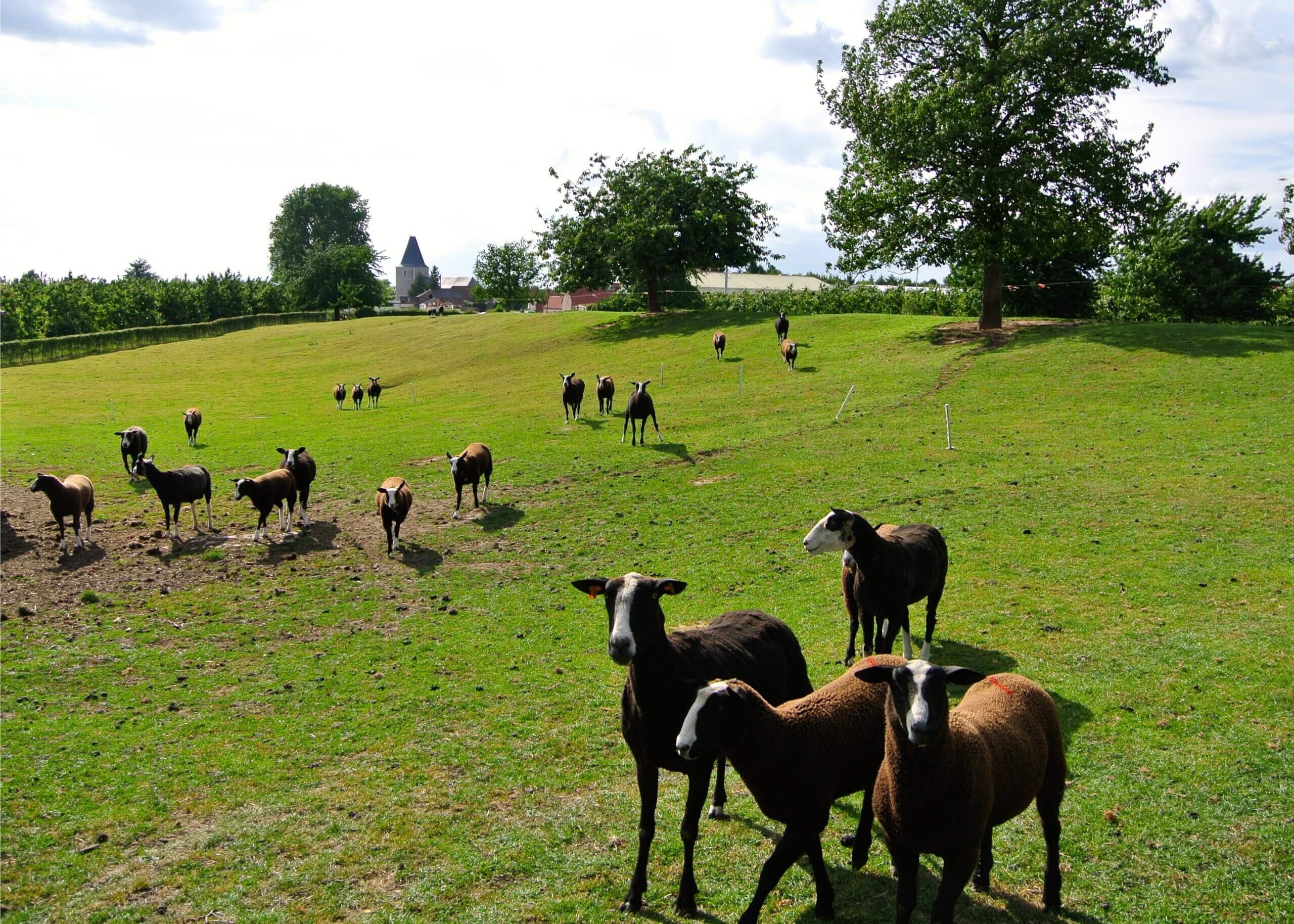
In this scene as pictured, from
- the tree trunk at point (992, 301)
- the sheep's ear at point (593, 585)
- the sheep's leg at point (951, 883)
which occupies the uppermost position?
the tree trunk at point (992, 301)

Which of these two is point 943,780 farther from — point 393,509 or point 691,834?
point 393,509

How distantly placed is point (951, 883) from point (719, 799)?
269cm

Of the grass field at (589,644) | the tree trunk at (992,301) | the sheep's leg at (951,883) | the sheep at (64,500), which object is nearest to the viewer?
the sheep's leg at (951,883)

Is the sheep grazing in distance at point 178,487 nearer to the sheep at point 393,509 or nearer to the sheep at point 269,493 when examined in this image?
the sheep at point 269,493

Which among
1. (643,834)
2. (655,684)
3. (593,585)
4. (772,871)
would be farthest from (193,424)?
(772,871)

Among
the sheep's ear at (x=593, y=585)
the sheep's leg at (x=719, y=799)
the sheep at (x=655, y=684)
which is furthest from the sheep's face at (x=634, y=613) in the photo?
the sheep's leg at (x=719, y=799)

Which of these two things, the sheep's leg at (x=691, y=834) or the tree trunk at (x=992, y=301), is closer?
the sheep's leg at (x=691, y=834)

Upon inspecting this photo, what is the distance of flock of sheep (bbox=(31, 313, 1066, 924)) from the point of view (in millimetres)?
6180

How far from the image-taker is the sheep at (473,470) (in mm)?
21438

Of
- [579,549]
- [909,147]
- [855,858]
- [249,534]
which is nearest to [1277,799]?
[855,858]

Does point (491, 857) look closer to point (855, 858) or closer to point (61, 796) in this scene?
point (855, 858)

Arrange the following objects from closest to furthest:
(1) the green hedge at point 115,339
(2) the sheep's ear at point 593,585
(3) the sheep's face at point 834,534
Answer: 1. (2) the sheep's ear at point 593,585
2. (3) the sheep's face at point 834,534
3. (1) the green hedge at point 115,339

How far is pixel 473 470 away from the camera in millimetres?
21688

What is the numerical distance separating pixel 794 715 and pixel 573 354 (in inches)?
1814
